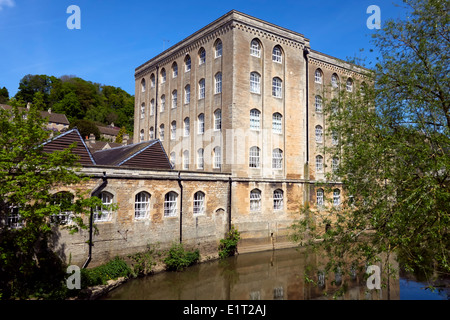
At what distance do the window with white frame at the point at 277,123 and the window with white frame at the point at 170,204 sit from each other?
9.76 metres

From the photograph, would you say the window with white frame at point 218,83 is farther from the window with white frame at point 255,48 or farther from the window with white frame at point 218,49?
the window with white frame at point 255,48

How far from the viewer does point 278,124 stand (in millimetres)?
24656

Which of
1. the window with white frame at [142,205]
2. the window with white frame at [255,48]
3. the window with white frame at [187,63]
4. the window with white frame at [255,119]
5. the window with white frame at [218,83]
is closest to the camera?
the window with white frame at [142,205]

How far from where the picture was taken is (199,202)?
20.0 m

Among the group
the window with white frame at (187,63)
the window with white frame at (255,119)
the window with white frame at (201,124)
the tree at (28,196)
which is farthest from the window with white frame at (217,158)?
the tree at (28,196)

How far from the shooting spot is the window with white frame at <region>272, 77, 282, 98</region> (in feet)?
80.8

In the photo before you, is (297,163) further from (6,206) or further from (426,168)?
(6,206)

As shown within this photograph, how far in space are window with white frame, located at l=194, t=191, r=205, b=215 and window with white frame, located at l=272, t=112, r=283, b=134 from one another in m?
8.05

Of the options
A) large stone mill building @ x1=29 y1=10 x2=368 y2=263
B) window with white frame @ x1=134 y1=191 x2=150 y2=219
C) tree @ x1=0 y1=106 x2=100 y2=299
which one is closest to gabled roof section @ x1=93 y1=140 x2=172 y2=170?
large stone mill building @ x1=29 y1=10 x2=368 y2=263

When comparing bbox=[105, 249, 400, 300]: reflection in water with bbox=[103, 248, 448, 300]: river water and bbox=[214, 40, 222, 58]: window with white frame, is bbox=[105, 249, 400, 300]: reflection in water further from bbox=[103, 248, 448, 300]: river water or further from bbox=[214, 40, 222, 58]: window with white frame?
bbox=[214, 40, 222, 58]: window with white frame

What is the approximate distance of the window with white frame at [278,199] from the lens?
23703 millimetres

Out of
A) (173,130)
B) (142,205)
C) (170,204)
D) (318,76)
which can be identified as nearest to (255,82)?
(318,76)
